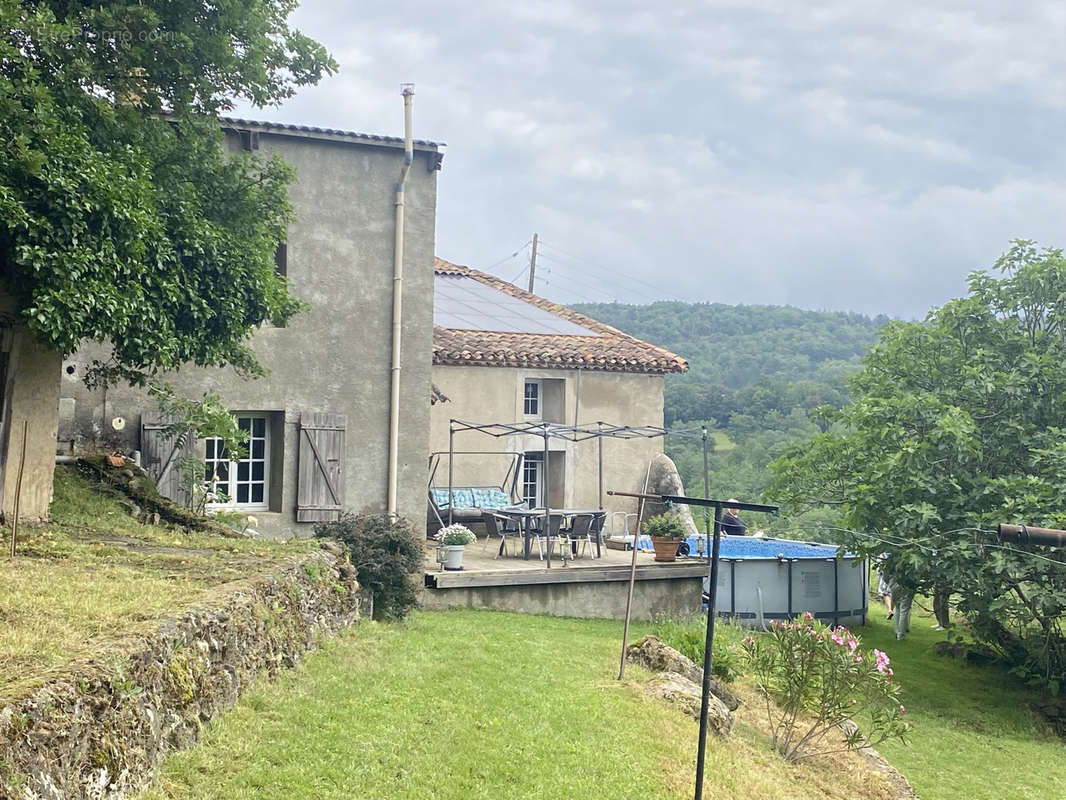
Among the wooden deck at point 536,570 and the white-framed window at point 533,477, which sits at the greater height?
the white-framed window at point 533,477

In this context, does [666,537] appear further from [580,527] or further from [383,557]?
[383,557]

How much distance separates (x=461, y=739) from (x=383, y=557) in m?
4.58

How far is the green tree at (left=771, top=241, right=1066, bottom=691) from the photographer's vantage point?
13055 millimetres

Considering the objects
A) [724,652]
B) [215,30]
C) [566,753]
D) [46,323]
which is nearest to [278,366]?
[215,30]

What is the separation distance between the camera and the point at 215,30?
10.1 metres

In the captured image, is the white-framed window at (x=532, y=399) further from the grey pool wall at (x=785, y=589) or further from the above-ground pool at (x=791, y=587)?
the grey pool wall at (x=785, y=589)

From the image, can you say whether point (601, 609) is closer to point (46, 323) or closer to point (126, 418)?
point (126, 418)

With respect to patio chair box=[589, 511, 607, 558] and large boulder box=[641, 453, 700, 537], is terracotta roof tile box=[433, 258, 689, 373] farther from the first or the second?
patio chair box=[589, 511, 607, 558]

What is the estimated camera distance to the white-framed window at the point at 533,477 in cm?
2072

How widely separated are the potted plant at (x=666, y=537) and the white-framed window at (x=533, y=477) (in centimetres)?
475

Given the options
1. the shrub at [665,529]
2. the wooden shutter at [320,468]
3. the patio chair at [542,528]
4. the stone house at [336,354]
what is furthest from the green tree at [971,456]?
the wooden shutter at [320,468]

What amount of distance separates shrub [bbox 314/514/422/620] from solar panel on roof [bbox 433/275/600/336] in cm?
900

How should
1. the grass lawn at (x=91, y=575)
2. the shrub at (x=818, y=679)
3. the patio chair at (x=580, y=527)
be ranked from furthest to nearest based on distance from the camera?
the patio chair at (x=580, y=527)
the shrub at (x=818, y=679)
the grass lawn at (x=91, y=575)

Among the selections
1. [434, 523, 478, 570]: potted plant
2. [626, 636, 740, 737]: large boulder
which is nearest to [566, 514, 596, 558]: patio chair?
[434, 523, 478, 570]: potted plant
